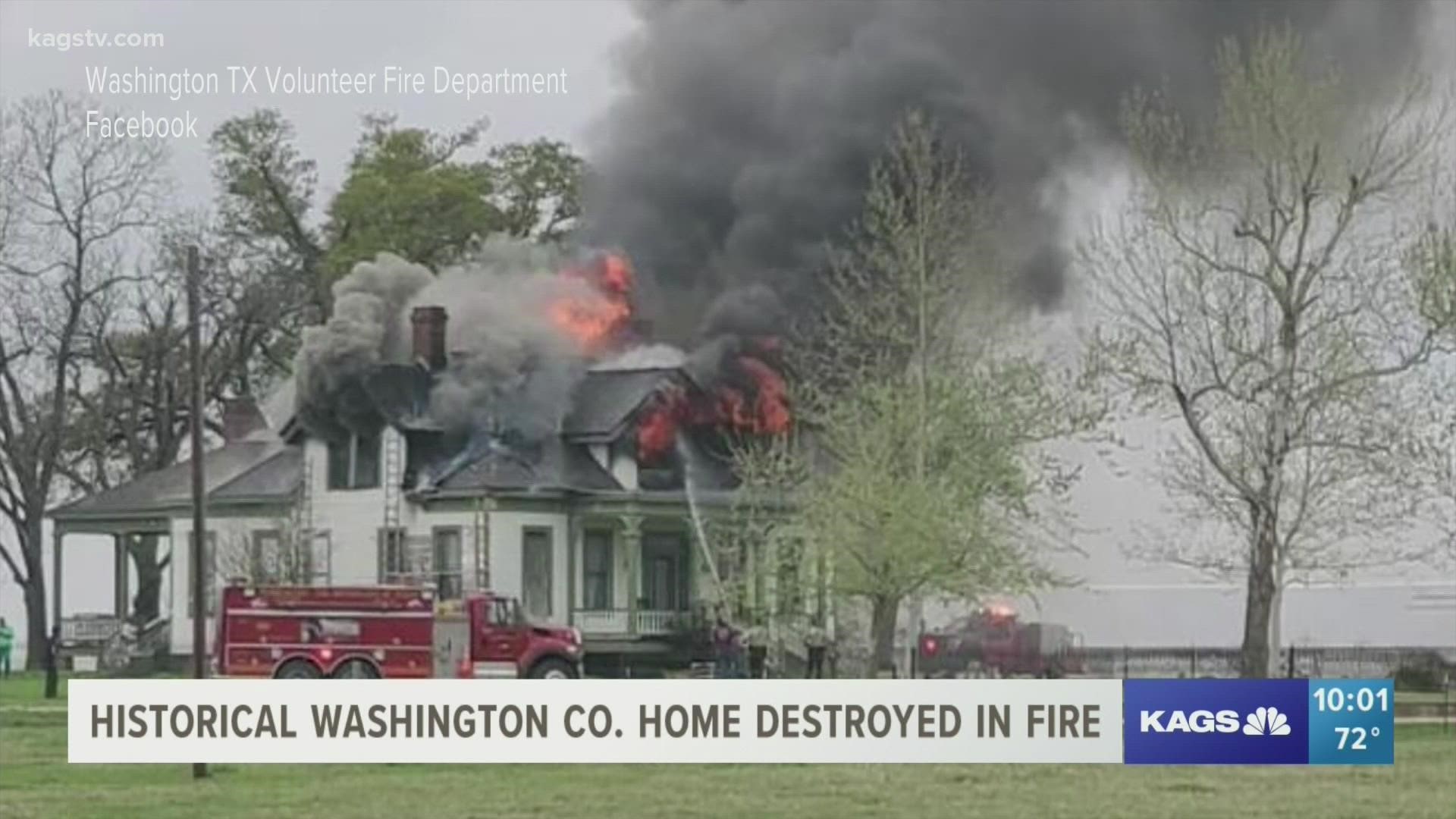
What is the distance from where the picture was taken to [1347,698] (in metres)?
7.33

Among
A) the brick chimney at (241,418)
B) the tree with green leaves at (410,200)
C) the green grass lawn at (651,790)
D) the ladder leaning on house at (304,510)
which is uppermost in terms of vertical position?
the tree with green leaves at (410,200)

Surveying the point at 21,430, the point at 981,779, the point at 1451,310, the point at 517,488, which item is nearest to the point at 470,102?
the point at 517,488

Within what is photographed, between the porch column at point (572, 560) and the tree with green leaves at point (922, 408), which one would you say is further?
the tree with green leaves at point (922, 408)

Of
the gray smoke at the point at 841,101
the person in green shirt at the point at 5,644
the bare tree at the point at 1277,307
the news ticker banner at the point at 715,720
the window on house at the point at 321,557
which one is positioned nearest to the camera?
the person in green shirt at the point at 5,644

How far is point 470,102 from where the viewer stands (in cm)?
718

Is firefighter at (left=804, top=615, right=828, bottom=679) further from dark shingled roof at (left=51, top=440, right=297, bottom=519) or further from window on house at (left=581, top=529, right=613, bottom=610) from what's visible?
dark shingled roof at (left=51, top=440, right=297, bottom=519)

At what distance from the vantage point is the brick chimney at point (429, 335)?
7.21 metres

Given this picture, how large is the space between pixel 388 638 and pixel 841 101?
7.22 feet

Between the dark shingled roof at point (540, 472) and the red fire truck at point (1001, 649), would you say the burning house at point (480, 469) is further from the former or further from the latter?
the red fire truck at point (1001, 649)

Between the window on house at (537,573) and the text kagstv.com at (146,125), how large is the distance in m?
1.62

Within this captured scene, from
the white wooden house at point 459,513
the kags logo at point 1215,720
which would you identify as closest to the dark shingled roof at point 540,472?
the white wooden house at point 459,513

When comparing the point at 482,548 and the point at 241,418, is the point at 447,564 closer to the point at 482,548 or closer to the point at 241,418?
the point at 482,548

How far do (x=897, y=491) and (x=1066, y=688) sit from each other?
0.81 m

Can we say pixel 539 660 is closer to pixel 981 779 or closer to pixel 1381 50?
pixel 981 779
